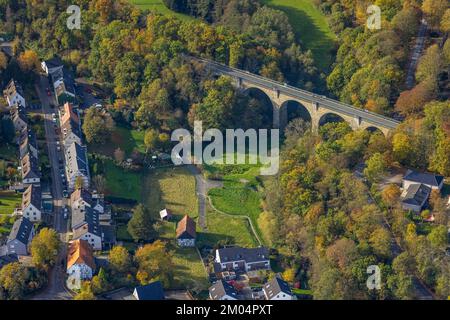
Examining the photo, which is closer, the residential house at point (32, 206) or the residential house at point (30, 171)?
the residential house at point (32, 206)

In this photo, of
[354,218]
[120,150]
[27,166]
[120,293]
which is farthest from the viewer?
[120,150]

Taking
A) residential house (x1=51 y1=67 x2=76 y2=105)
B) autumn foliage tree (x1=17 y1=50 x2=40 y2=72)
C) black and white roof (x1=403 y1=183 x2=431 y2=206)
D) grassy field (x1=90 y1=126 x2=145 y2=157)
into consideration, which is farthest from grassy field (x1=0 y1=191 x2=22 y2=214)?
black and white roof (x1=403 y1=183 x2=431 y2=206)

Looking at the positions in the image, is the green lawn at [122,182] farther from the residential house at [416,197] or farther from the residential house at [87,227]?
the residential house at [416,197]

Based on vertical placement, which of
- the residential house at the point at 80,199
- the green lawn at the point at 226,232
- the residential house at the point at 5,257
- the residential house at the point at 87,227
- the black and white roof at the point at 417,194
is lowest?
the green lawn at the point at 226,232

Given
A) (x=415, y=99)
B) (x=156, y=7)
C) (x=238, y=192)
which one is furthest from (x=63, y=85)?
(x=415, y=99)

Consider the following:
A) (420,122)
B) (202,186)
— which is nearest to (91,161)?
(202,186)

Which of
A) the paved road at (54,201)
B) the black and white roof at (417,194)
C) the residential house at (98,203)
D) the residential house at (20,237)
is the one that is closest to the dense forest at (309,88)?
the black and white roof at (417,194)

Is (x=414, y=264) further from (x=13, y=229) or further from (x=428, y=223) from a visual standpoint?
(x=13, y=229)

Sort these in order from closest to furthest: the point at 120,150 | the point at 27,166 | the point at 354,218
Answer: the point at 354,218
the point at 27,166
the point at 120,150
